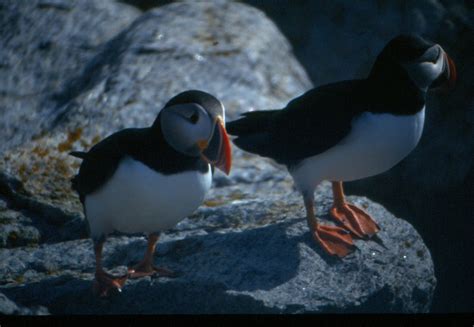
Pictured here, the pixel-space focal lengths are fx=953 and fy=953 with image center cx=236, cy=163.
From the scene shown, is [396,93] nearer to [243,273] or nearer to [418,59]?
[418,59]

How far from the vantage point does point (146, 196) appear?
10.7 ft

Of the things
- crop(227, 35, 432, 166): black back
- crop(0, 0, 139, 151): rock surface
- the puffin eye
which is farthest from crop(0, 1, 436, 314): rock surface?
the puffin eye

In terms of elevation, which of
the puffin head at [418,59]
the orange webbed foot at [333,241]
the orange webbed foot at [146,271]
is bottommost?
the orange webbed foot at [146,271]

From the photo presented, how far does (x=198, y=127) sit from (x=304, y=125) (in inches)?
26.2

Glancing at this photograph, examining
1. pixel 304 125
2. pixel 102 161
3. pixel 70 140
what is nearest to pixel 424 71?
pixel 304 125

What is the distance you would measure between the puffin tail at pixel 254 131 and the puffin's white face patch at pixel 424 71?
609mm

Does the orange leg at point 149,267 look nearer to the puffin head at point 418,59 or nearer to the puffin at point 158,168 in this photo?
the puffin at point 158,168

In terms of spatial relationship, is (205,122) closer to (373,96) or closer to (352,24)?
Result: (373,96)

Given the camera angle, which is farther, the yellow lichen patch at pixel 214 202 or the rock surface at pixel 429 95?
the rock surface at pixel 429 95

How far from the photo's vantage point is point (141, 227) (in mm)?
3410

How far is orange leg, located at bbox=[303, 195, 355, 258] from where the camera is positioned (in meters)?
3.63

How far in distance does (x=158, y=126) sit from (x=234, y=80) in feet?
5.32

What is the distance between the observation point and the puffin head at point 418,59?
3500 mm

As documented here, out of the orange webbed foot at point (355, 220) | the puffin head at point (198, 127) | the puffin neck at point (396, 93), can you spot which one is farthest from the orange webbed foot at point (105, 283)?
the puffin neck at point (396, 93)
